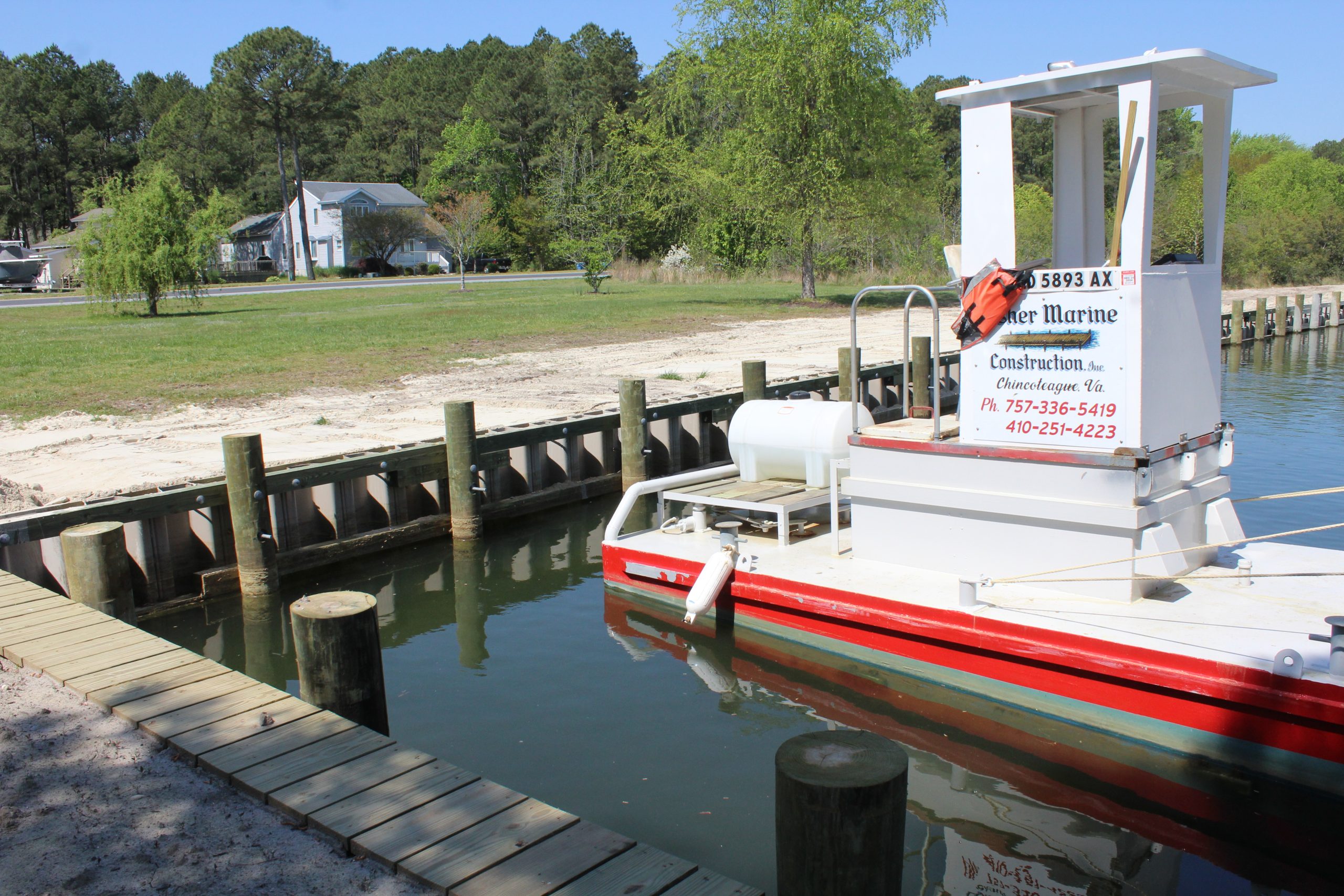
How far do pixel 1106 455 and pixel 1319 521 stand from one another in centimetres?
743

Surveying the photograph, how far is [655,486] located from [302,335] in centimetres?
2129

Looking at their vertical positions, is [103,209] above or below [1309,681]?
above

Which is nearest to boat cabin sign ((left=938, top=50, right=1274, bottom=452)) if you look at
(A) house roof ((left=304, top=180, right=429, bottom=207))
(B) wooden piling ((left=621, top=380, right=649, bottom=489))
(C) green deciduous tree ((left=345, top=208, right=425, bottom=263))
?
(B) wooden piling ((left=621, top=380, right=649, bottom=489))

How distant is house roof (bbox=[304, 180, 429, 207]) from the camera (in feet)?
272

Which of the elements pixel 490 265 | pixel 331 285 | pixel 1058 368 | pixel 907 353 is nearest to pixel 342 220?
pixel 490 265

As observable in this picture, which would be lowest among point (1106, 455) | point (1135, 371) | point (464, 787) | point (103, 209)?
point (464, 787)

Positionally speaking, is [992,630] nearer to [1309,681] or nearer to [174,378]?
[1309,681]

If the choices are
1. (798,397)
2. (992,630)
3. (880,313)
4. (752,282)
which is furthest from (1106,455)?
(752,282)

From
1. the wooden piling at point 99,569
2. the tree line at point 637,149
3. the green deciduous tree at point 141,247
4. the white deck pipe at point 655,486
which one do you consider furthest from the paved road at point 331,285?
the white deck pipe at point 655,486

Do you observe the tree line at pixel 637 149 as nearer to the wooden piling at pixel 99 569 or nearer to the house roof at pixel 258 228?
the house roof at pixel 258 228

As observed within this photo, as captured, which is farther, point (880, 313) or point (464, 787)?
point (880, 313)

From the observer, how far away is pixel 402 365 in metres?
22.9

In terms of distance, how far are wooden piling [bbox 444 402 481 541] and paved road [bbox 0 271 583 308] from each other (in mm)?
40721

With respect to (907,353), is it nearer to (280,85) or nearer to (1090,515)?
(1090,515)
